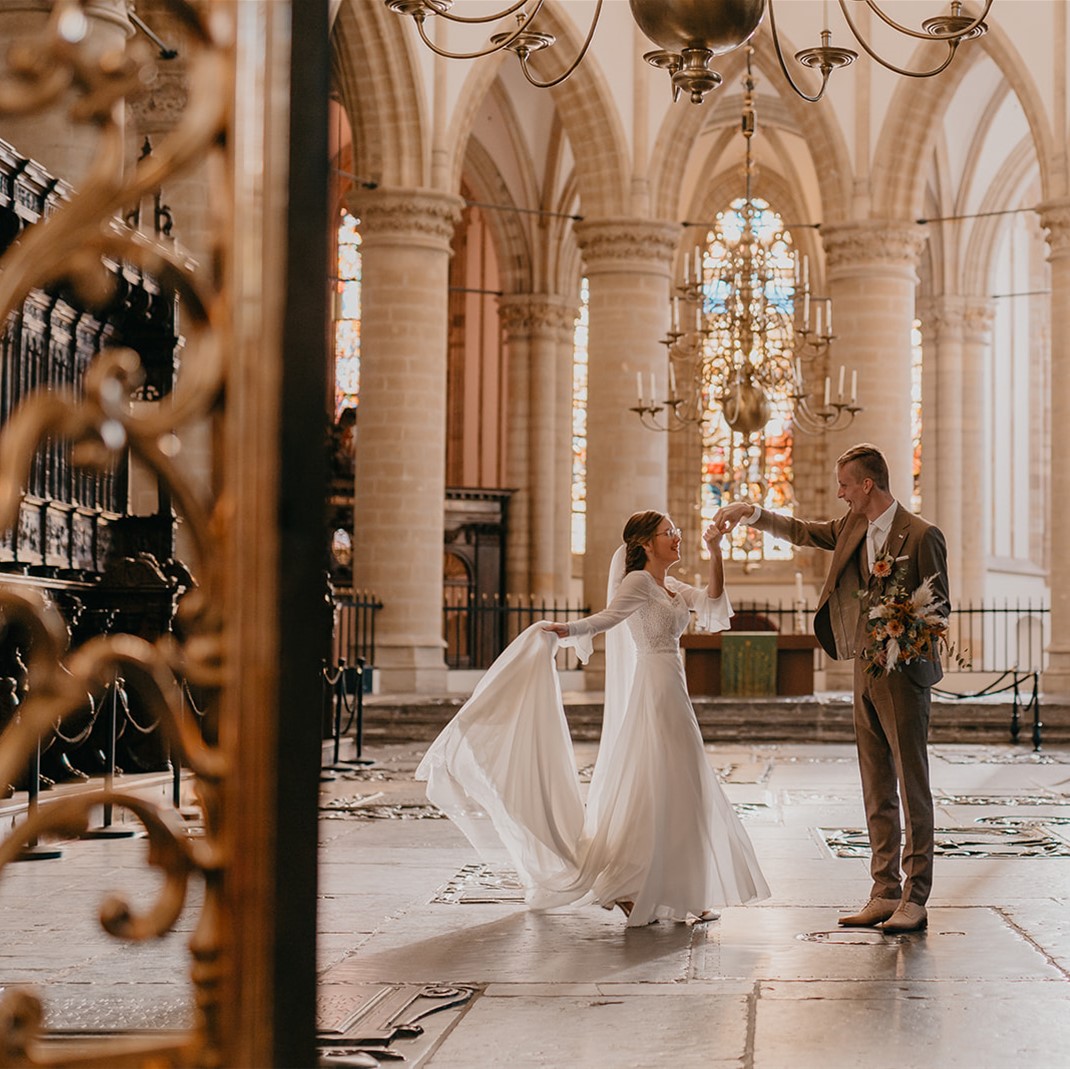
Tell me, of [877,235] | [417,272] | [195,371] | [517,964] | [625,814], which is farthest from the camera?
[877,235]

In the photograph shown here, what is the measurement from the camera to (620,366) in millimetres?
20484

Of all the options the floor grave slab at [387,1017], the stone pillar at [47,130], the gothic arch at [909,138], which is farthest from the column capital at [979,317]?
the floor grave slab at [387,1017]

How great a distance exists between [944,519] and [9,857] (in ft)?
89.3

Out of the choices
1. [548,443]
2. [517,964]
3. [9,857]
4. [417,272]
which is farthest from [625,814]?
[548,443]

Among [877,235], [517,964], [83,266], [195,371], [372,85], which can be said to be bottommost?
[517,964]

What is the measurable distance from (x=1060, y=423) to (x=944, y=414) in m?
8.10

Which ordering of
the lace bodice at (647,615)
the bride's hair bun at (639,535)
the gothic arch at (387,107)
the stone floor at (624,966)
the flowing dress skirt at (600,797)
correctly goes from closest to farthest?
the stone floor at (624,966), the flowing dress skirt at (600,797), the lace bodice at (647,615), the bride's hair bun at (639,535), the gothic arch at (387,107)

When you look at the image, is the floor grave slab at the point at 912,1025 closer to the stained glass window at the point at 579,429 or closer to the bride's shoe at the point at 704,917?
the bride's shoe at the point at 704,917

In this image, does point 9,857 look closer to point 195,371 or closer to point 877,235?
point 195,371

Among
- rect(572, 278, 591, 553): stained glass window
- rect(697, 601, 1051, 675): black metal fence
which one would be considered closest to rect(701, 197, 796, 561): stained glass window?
rect(697, 601, 1051, 675): black metal fence

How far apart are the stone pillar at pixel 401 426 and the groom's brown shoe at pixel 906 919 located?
1349 cm

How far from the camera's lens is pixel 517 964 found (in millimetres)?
5316

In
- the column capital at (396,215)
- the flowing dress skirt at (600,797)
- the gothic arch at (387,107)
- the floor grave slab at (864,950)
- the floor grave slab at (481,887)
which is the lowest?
the floor grave slab at (481,887)

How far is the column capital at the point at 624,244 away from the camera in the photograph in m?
20.6
